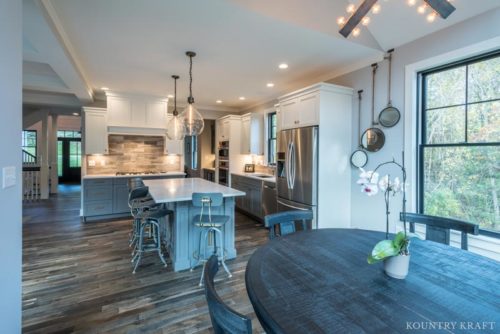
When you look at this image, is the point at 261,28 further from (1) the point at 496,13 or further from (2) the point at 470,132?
(2) the point at 470,132

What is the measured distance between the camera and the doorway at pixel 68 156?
440 inches

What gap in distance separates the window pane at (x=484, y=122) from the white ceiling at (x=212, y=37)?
912 millimetres

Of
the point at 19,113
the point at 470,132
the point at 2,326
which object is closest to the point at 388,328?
the point at 2,326

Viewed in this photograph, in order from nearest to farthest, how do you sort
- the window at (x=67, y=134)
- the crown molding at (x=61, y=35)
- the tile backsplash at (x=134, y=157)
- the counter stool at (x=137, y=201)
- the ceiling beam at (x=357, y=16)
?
1. the ceiling beam at (x=357, y=16)
2. the crown molding at (x=61, y=35)
3. the counter stool at (x=137, y=201)
4. the tile backsplash at (x=134, y=157)
5. the window at (x=67, y=134)

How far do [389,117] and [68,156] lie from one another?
12905mm

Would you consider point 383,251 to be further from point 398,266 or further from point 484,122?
point 484,122

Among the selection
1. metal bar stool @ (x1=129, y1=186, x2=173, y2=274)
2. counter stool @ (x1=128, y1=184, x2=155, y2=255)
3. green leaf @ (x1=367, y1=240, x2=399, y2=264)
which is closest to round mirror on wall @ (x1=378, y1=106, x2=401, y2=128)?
green leaf @ (x1=367, y1=240, x2=399, y2=264)

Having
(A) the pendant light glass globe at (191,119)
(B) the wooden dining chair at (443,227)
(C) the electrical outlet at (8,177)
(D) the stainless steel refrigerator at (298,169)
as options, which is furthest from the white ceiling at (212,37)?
(B) the wooden dining chair at (443,227)

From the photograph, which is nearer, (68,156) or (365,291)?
(365,291)

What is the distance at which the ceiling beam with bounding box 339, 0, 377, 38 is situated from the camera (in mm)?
1416

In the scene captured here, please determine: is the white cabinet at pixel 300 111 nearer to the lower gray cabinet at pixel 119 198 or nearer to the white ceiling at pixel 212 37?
the white ceiling at pixel 212 37

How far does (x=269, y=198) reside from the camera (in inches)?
186

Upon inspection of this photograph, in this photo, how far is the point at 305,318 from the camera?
925 mm

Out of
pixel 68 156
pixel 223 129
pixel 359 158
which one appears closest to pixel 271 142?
pixel 223 129
